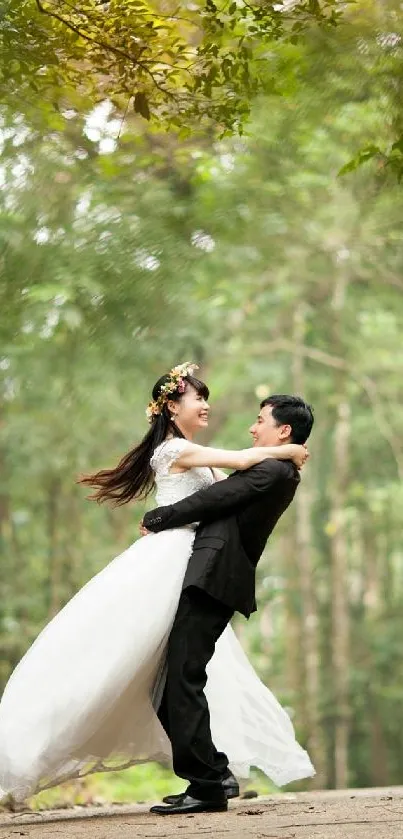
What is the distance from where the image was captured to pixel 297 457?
18.3 feet

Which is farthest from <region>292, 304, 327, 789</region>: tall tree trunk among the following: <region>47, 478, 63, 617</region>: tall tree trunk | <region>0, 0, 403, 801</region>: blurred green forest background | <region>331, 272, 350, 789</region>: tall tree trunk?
<region>47, 478, 63, 617</region>: tall tree trunk

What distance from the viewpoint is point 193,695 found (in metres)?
5.30

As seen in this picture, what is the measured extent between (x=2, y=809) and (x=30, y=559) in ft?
43.7

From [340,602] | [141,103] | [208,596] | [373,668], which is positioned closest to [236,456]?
[208,596]

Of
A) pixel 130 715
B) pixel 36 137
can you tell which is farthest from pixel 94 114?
pixel 130 715

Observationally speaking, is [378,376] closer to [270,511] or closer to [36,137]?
[36,137]

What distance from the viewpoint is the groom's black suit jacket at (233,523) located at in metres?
5.35

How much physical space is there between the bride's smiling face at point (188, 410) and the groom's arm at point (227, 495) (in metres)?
0.38

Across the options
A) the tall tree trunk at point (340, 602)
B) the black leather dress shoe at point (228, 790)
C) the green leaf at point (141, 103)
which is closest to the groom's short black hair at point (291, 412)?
the black leather dress shoe at point (228, 790)

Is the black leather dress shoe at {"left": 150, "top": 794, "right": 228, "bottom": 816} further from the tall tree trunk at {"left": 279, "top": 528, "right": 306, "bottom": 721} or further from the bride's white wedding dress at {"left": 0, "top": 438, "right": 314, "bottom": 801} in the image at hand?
the tall tree trunk at {"left": 279, "top": 528, "right": 306, "bottom": 721}

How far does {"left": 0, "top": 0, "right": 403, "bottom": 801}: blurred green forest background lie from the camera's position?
10.9 m

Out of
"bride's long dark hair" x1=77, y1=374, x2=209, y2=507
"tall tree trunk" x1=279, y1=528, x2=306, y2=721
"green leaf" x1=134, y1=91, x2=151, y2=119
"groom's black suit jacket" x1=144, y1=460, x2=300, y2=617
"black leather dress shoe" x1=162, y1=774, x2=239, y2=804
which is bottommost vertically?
"tall tree trunk" x1=279, y1=528, x2=306, y2=721

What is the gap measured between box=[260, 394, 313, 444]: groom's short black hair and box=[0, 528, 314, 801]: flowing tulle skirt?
67 centimetres

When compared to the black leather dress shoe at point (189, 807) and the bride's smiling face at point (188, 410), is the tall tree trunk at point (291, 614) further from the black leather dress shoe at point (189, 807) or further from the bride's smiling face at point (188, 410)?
the black leather dress shoe at point (189, 807)
